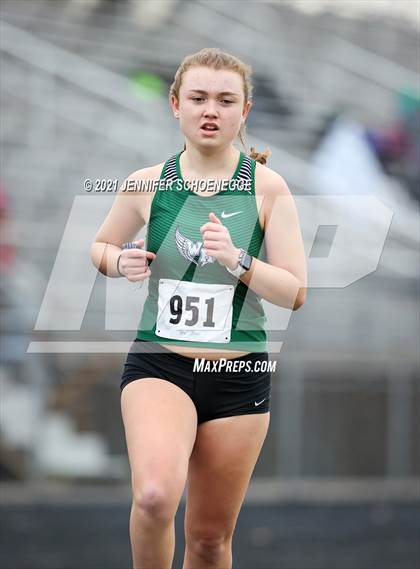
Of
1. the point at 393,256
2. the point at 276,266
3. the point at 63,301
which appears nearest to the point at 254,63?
the point at 393,256

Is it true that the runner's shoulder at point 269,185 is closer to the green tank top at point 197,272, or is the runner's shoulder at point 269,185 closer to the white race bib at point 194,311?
the green tank top at point 197,272

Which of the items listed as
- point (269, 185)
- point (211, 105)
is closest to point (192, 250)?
point (269, 185)

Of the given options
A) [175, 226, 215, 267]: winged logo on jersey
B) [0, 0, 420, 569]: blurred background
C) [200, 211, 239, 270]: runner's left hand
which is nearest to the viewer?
[200, 211, 239, 270]: runner's left hand

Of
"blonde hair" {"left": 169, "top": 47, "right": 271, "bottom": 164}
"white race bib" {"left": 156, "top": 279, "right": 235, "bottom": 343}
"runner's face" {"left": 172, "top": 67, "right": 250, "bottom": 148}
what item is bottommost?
"white race bib" {"left": 156, "top": 279, "right": 235, "bottom": 343}

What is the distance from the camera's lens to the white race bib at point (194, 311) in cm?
290

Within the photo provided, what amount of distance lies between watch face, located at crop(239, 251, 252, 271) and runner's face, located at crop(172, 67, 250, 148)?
33cm

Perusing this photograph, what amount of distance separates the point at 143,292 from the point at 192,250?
4943 millimetres

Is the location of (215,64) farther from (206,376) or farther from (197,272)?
(206,376)

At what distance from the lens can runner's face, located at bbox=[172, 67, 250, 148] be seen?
286 centimetres

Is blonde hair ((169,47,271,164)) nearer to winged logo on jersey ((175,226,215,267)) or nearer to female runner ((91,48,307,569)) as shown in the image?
female runner ((91,48,307,569))

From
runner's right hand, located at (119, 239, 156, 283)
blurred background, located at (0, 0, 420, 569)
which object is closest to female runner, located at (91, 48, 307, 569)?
runner's right hand, located at (119, 239, 156, 283)

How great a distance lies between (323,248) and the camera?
33.5 ft

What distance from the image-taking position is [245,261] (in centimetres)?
279

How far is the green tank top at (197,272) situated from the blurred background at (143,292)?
3.46 m
